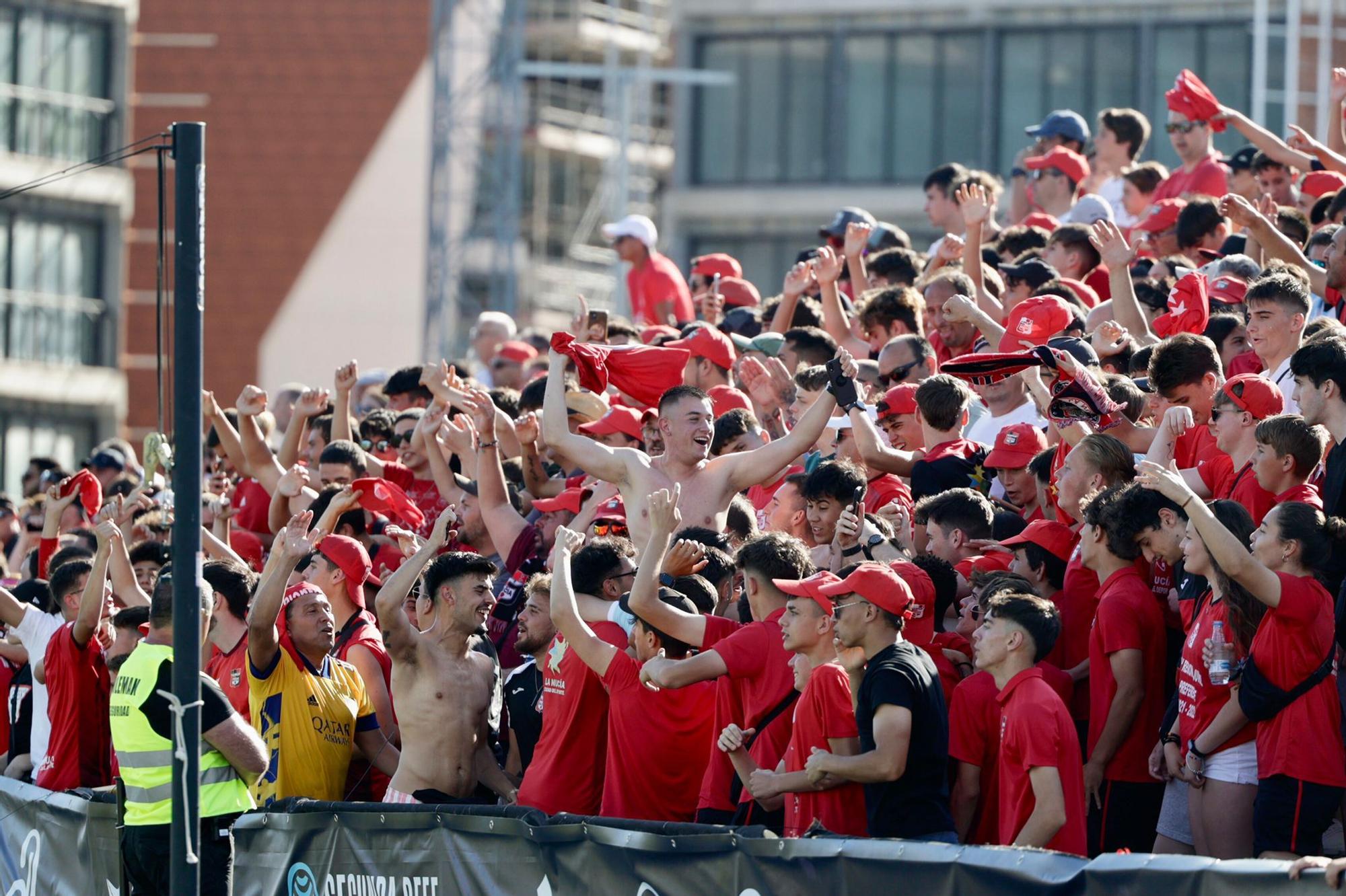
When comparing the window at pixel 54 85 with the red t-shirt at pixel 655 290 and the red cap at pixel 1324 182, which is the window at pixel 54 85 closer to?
the red t-shirt at pixel 655 290

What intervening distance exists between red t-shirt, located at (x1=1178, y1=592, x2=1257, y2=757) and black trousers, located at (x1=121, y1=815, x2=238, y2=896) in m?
3.86

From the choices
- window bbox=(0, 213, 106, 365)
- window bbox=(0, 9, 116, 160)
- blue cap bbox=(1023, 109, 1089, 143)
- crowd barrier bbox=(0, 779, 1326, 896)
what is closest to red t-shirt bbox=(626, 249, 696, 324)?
blue cap bbox=(1023, 109, 1089, 143)

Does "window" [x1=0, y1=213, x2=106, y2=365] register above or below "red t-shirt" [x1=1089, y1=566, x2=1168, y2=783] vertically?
above

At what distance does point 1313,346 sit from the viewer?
305 inches

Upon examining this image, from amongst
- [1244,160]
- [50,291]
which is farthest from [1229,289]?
[50,291]

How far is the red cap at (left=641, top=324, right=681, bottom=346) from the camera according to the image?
1308 cm

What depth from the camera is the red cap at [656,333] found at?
13.1 meters

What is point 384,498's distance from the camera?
10.9 meters

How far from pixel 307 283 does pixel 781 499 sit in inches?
1219

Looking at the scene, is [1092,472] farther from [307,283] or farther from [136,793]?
[307,283]

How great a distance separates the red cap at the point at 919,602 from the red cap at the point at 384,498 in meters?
3.61

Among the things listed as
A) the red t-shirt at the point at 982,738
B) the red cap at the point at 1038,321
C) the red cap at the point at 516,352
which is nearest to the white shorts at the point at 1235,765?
the red t-shirt at the point at 982,738

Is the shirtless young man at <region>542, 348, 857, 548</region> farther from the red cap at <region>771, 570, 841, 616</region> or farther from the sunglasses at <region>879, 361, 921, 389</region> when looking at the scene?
the red cap at <region>771, 570, 841, 616</region>

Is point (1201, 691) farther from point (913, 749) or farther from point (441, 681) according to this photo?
point (441, 681)
